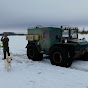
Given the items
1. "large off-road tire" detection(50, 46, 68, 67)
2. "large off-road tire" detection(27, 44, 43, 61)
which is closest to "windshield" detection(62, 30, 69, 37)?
"large off-road tire" detection(50, 46, 68, 67)

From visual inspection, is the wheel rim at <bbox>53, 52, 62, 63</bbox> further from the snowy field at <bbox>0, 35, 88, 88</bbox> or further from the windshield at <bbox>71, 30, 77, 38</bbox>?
the windshield at <bbox>71, 30, 77, 38</bbox>

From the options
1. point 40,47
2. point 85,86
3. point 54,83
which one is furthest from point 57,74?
point 40,47

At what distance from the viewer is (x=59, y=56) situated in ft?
24.2

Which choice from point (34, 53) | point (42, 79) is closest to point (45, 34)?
point (34, 53)

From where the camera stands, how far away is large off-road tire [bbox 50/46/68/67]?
23.2 feet

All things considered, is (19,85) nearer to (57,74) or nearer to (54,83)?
(54,83)

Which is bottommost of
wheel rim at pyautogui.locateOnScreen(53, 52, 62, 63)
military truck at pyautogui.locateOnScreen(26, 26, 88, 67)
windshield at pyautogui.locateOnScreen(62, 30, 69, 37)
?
wheel rim at pyautogui.locateOnScreen(53, 52, 62, 63)

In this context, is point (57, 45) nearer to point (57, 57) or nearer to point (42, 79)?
point (57, 57)

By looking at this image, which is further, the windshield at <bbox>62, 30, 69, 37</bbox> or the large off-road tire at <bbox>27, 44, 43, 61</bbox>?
the large off-road tire at <bbox>27, 44, 43, 61</bbox>

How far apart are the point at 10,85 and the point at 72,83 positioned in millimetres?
2114

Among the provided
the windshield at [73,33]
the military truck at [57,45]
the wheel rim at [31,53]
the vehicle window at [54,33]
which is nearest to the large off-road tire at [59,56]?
the military truck at [57,45]

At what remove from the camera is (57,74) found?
6.04 meters

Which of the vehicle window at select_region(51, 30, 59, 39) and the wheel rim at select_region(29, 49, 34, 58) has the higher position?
the vehicle window at select_region(51, 30, 59, 39)

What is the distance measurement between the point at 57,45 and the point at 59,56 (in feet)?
1.98
